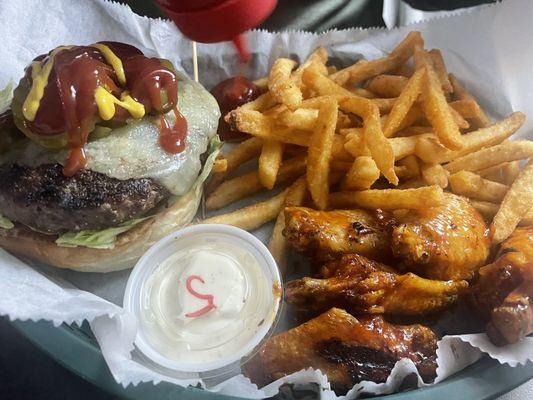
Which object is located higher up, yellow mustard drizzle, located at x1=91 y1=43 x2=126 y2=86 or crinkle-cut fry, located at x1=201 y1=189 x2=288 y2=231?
yellow mustard drizzle, located at x1=91 y1=43 x2=126 y2=86

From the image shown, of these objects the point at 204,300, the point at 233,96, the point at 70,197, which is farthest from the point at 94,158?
the point at 233,96

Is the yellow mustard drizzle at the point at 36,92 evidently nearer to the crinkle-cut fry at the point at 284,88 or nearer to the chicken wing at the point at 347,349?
the crinkle-cut fry at the point at 284,88

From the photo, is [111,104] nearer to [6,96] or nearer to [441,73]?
[6,96]

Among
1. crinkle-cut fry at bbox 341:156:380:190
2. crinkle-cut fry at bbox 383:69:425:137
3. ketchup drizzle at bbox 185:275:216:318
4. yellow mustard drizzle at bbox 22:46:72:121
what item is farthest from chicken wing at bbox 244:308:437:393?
yellow mustard drizzle at bbox 22:46:72:121

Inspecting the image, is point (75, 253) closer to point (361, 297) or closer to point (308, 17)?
point (361, 297)

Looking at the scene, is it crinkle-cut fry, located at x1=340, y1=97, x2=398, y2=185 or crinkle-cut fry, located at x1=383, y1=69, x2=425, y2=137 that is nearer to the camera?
crinkle-cut fry, located at x1=340, y1=97, x2=398, y2=185

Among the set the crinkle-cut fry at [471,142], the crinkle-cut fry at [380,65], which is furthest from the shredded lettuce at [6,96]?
the crinkle-cut fry at [471,142]

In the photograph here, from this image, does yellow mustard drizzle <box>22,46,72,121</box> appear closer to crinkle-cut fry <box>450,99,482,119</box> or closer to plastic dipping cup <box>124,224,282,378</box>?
plastic dipping cup <box>124,224,282,378</box>

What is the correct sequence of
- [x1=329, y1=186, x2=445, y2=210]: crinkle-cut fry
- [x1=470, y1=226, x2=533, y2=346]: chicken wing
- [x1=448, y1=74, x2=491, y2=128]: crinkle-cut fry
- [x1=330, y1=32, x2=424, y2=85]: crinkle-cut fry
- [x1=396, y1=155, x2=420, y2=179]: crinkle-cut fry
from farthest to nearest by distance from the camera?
[x1=330, y1=32, x2=424, y2=85]: crinkle-cut fry → [x1=448, y1=74, x2=491, y2=128]: crinkle-cut fry → [x1=396, y1=155, x2=420, y2=179]: crinkle-cut fry → [x1=329, y1=186, x2=445, y2=210]: crinkle-cut fry → [x1=470, y1=226, x2=533, y2=346]: chicken wing
